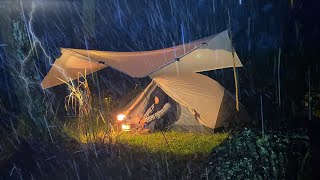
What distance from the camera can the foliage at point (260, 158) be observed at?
4105 millimetres

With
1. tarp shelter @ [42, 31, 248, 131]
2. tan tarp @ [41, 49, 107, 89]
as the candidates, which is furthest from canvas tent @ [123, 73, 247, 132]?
tan tarp @ [41, 49, 107, 89]

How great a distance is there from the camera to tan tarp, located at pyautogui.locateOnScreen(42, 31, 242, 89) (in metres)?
8.54

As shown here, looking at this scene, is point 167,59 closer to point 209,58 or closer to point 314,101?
point 209,58

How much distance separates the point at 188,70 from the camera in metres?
9.43

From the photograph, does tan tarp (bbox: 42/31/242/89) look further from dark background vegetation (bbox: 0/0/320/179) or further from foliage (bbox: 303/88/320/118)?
foliage (bbox: 303/88/320/118)

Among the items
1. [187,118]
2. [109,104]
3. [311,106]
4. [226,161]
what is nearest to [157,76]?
[187,118]

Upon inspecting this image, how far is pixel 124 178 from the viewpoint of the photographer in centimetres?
600

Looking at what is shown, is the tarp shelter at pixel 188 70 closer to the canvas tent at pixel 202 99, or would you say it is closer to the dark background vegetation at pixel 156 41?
the canvas tent at pixel 202 99

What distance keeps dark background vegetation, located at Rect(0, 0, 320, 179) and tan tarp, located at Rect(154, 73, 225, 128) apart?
3.89ft

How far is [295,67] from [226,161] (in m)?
7.90

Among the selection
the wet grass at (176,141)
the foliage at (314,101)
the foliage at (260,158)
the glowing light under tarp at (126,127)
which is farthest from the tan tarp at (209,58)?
the foliage at (260,158)

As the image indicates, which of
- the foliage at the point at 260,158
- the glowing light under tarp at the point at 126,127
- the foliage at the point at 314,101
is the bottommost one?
the glowing light under tarp at the point at 126,127

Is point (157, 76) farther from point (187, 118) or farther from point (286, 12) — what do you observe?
point (286, 12)

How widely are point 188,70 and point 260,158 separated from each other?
5.41m
